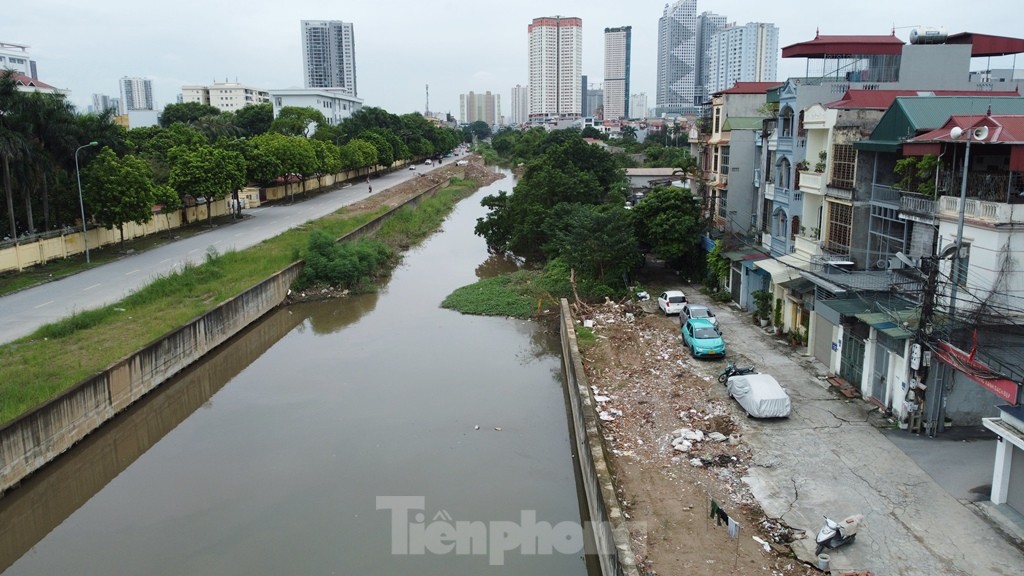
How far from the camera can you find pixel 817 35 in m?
25.2

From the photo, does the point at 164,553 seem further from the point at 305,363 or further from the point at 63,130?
the point at 63,130

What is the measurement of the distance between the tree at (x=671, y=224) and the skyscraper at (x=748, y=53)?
164m

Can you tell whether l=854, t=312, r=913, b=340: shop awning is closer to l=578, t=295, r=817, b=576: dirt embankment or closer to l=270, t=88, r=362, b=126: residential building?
l=578, t=295, r=817, b=576: dirt embankment

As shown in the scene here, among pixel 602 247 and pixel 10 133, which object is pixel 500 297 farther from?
pixel 10 133

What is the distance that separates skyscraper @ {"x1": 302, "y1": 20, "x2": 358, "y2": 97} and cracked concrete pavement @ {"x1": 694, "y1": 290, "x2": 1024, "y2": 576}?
7015 inches

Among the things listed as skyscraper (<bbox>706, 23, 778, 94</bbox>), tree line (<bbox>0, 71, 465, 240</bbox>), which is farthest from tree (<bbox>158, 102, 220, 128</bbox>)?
skyscraper (<bbox>706, 23, 778, 94</bbox>)

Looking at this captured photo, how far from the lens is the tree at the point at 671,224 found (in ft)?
94.8

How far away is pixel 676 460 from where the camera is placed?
1449 cm

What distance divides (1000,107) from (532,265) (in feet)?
73.3

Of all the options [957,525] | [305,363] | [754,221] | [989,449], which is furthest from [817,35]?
[305,363]

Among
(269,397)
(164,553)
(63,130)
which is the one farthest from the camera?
(63,130)

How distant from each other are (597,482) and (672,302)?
13.4m

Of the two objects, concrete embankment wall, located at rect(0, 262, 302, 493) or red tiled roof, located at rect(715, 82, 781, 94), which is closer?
concrete embankment wall, located at rect(0, 262, 302, 493)

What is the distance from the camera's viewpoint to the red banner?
12.4 m
